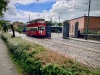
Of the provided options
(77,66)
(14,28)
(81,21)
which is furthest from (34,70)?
(81,21)

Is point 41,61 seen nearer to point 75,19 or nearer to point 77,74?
point 77,74

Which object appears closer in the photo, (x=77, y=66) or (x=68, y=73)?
(x=68, y=73)

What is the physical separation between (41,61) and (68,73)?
1.38 metres

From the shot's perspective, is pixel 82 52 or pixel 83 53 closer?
pixel 83 53

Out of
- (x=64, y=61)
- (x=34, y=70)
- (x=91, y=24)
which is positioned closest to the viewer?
(x=64, y=61)

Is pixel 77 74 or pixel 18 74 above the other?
pixel 77 74

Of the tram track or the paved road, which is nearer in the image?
the tram track

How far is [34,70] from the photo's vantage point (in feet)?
17.1

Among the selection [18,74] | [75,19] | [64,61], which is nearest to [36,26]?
[75,19]

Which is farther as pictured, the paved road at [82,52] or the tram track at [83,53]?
the paved road at [82,52]

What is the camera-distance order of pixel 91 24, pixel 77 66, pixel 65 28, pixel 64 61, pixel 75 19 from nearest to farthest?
1. pixel 77 66
2. pixel 64 61
3. pixel 65 28
4. pixel 91 24
5. pixel 75 19

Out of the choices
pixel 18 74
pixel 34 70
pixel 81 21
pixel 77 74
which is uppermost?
pixel 81 21

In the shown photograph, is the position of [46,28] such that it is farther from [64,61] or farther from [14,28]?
[64,61]

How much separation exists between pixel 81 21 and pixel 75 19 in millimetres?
5118
